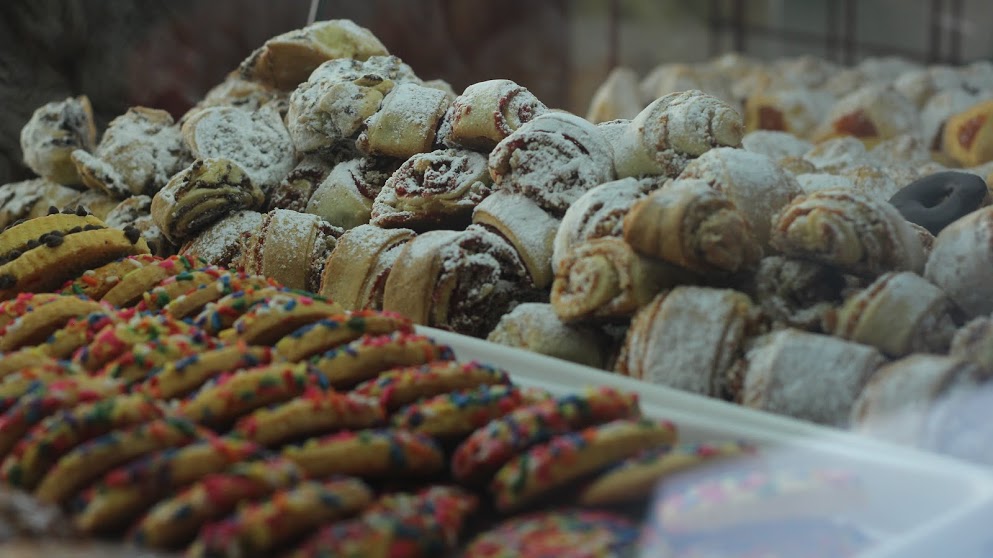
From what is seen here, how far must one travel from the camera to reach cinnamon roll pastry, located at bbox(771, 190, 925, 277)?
1.11m

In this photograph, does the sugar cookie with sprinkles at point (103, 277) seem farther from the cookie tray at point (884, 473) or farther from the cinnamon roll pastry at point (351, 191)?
the cookie tray at point (884, 473)

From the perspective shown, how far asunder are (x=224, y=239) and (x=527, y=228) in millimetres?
576

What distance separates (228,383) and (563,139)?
667 millimetres

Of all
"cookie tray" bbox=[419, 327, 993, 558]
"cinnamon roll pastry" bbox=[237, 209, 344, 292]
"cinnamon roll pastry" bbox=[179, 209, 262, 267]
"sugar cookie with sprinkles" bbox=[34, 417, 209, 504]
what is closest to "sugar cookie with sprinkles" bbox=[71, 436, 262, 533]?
"sugar cookie with sprinkles" bbox=[34, 417, 209, 504]

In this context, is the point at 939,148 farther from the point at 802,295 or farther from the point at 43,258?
the point at 43,258

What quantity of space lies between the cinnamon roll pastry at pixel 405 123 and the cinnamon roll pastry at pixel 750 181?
49 cm

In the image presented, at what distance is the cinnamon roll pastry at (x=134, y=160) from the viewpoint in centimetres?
191

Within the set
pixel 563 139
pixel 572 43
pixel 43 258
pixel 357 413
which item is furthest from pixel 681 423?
pixel 572 43

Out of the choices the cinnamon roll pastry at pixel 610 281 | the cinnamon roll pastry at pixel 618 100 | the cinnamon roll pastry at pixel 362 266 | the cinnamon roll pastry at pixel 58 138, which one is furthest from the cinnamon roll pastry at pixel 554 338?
the cinnamon roll pastry at pixel 618 100

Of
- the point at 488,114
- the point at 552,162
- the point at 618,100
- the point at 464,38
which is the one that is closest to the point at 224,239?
the point at 488,114

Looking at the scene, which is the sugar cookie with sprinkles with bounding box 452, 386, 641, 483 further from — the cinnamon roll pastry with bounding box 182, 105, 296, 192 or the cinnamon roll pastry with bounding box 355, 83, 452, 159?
the cinnamon roll pastry with bounding box 182, 105, 296, 192

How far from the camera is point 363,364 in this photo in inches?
39.0

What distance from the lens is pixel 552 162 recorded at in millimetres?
1396

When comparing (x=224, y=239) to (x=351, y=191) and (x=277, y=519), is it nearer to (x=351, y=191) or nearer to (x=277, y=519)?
(x=351, y=191)
